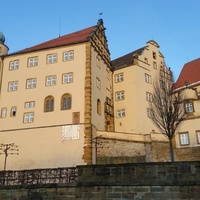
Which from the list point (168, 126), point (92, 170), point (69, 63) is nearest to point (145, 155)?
point (168, 126)

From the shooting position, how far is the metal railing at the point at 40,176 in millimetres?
14688

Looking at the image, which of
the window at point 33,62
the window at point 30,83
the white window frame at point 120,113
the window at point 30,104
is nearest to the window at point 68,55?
the window at point 33,62

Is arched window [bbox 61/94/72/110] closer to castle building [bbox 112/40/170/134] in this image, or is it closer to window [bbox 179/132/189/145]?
castle building [bbox 112/40/170/134]

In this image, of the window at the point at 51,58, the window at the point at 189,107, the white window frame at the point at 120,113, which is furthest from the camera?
the white window frame at the point at 120,113

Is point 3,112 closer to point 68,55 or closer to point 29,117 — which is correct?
point 29,117

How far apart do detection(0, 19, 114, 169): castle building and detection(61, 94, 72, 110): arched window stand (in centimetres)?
10

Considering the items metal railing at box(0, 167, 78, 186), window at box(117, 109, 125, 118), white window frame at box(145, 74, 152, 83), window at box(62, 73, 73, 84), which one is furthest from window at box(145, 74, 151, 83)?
metal railing at box(0, 167, 78, 186)

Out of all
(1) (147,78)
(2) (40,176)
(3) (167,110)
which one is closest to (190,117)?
(1) (147,78)

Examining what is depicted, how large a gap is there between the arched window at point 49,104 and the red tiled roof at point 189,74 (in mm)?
16071

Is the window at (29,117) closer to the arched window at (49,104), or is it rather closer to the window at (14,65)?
the arched window at (49,104)

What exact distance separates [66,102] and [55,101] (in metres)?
1.20

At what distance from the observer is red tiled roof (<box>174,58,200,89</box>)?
38341 mm

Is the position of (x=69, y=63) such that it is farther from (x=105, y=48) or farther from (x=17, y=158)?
(x=17, y=158)

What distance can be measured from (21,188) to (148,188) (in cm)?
614
